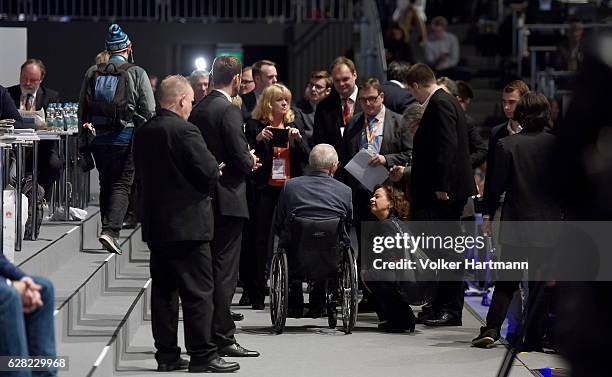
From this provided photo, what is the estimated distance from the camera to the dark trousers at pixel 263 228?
10.2 m

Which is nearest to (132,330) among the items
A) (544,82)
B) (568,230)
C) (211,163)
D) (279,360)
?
(279,360)

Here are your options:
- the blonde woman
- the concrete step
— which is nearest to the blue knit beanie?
the blonde woman

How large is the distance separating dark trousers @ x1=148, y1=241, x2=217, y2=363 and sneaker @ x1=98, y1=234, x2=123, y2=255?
8.83ft

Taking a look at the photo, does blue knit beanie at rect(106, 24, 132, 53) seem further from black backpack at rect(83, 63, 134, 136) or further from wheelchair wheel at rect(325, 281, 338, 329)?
wheelchair wheel at rect(325, 281, 338, 329)

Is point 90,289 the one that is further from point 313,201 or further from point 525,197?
point 525,197

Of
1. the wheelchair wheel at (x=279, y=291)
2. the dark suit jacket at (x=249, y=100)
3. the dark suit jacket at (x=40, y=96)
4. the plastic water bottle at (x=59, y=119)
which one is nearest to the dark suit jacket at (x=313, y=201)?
the wheelchair wheel at (x=279, y=291)

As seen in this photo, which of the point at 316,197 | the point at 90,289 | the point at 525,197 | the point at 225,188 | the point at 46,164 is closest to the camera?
the point at 225,188

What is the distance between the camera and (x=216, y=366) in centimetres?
756

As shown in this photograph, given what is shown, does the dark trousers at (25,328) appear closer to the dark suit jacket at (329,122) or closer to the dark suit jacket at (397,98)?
the dark suit jacket at (329,122)

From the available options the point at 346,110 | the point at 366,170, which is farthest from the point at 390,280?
the point at 346,110

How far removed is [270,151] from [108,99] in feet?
4.10

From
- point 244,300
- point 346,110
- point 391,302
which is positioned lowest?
point 244,300

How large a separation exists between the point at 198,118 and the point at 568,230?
362cm

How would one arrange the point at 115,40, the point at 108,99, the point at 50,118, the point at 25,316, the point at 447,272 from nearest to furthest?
the point at 25,316 → the point at 447,272 → the point at 108,99 → the point at 115,40 → the point at 50,118
